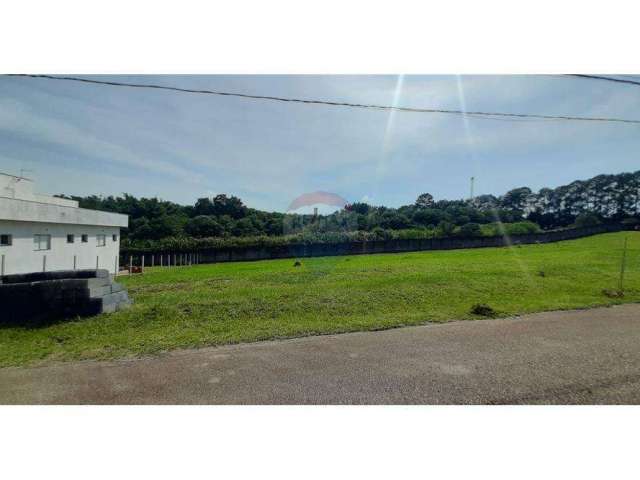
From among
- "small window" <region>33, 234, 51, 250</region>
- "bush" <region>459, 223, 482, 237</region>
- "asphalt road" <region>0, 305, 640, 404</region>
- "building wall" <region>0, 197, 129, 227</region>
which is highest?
"bush" <region>459, 223, 482, 237</region>

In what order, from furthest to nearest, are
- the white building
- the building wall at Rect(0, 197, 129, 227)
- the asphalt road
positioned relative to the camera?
the white building → the building wall at Rect(0, 197, 129, 227) → the asphalt road

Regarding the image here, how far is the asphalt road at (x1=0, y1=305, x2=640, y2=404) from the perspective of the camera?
10.2 feet

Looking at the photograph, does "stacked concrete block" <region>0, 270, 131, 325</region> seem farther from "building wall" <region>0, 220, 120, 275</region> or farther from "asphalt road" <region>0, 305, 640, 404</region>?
"building wall" <region>0, 220, 120, 275</region>

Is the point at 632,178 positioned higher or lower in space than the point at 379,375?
higher

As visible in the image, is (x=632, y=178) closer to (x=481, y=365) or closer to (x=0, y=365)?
(x=481, y=365)

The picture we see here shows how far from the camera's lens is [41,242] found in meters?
15.9

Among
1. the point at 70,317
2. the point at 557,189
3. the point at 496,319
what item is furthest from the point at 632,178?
the point at 70,317

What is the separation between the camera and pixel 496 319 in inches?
224

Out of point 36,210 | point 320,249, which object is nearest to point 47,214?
point 36,210

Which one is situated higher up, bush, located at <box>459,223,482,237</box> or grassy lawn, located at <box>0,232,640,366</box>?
bush, located at <box>459,223,482,237</box>

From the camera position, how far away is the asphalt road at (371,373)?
3117 millimetres

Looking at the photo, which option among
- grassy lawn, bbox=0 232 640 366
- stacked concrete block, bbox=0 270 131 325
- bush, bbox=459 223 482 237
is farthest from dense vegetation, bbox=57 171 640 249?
stacked concrete block, bbox=0 270 131 325

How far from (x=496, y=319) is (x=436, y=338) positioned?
202 centimetres

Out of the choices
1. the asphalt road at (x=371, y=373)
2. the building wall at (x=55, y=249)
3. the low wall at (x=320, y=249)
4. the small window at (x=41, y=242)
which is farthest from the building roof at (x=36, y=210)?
the asphalt road at (x=371, y=373)
